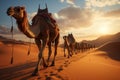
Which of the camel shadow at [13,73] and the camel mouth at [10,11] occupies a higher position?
the camel mouth at [10,11]

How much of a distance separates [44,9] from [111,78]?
571cm

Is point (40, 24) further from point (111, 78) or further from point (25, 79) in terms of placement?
point (111, 78)

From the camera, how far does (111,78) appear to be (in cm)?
702

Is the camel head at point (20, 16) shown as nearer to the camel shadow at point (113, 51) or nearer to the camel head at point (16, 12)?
the camel head at point (16, 12)

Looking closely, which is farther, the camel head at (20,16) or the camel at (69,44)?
the camel at (69,44)

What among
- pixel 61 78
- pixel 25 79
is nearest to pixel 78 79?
pixel 61 78

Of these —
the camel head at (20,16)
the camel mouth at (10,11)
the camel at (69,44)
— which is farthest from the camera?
the camel at (69,44)

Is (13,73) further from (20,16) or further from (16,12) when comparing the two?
(16,12)

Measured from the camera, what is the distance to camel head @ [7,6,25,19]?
5.68 metres

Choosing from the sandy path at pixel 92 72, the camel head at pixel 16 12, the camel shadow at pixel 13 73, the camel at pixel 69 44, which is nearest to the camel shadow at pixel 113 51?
the camel at pixel 69 44

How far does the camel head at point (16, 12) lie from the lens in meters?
5.68

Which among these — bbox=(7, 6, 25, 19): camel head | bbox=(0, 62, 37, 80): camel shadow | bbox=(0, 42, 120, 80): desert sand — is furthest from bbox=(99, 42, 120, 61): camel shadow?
bbox=(7, 6, 25, 19): camel head

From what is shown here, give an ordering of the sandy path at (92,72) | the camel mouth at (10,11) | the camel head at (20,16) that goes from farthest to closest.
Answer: the sandy path at (92,72), the camel head at (20,16), the camel mouth at (10,11)

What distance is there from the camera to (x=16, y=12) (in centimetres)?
602
